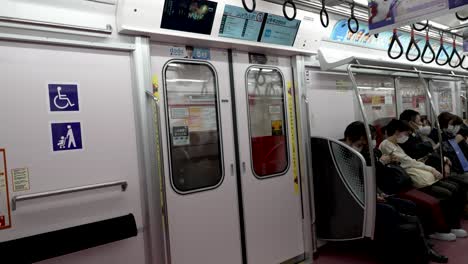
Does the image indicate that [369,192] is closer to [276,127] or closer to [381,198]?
[381,198]

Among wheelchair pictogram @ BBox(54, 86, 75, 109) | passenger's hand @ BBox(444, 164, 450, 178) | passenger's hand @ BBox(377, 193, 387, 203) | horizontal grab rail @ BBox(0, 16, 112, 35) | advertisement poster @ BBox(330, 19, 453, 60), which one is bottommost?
passenger's hand @ BBox(377, 193, 387, 203)

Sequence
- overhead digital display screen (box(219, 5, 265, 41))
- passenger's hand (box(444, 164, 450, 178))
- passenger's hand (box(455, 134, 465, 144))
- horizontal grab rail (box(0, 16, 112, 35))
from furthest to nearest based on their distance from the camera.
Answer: passenger's hand (box(455, 134, 465, 144))
passenger's hand (box(444, 164, 450, 178))
overhead digital display screen (box(219, 5, 265, 41))
horizontal grab rail (box(0, 16, 112, 35))

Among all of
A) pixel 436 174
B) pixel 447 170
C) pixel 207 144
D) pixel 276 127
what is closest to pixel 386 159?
pixel 436 174

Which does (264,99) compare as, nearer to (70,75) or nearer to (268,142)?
(268,142)

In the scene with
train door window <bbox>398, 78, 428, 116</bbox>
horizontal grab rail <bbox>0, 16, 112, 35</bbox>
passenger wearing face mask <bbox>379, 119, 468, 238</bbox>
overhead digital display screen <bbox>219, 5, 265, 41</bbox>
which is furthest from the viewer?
train door window <bbox>398, 78, 428, 116</bbox>

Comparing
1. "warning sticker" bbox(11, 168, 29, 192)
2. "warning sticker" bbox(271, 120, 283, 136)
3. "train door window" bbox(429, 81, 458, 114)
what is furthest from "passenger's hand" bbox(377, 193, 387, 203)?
"train door window" bbox(429, 81, 458, 114)

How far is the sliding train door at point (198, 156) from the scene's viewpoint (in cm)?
278

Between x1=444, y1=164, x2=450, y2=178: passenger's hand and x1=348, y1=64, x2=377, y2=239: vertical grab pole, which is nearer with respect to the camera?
x1=348, y1=64, x2=377, y2=239: vertical grab pole

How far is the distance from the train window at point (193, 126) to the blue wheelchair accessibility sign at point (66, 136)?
720mm

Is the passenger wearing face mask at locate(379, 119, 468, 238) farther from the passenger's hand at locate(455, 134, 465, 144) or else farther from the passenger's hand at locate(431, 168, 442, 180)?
the passenger's hand at locate(455, 134, 465, 144)

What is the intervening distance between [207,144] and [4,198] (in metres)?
1.54

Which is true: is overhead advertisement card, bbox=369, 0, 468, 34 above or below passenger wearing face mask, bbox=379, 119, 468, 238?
above

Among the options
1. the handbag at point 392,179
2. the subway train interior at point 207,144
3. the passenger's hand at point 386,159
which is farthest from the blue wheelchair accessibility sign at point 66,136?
the passenger's hand at point 386,159

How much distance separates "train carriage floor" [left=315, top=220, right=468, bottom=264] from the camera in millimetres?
3625
